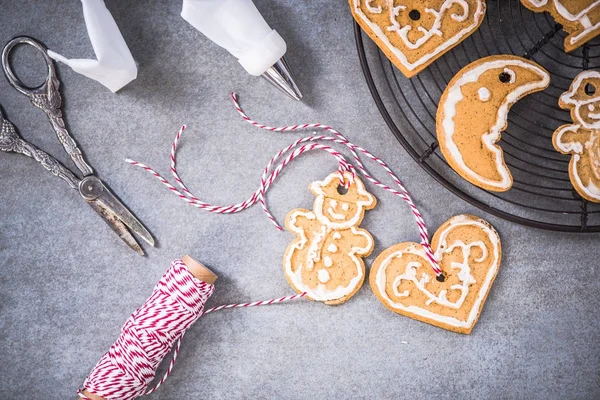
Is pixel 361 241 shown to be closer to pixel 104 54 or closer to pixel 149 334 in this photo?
pixel 149 334

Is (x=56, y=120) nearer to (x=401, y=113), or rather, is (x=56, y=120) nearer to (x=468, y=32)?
(x=401, y=113)

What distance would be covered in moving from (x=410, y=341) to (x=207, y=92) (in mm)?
937

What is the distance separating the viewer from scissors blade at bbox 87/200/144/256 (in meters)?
1.55

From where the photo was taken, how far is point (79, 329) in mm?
1592

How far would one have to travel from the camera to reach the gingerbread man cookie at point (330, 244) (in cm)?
153

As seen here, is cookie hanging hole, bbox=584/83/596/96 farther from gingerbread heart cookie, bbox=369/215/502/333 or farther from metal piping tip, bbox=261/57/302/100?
metal piping tip, bbox=261/57/302/100

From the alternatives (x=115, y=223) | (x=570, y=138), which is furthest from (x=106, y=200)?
(x=570, y=138)

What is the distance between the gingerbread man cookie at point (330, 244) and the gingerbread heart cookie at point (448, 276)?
0.26ft

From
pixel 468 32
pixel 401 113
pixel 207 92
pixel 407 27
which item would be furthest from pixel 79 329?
pixel 468 32

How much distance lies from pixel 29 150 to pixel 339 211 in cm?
91

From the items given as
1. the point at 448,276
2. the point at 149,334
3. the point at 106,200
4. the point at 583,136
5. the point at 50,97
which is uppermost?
the point at 50,97

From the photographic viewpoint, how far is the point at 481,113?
1439mm

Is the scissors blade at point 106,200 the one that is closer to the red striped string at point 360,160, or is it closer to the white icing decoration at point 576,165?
the red striped string at point 360,160

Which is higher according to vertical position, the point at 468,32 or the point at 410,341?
the point at 468,32
